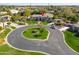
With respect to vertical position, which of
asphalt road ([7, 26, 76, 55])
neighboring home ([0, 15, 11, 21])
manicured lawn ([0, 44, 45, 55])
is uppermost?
neighboring home ([0, 15, 11, 21])

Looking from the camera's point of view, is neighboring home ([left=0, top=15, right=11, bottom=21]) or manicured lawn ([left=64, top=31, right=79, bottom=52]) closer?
manicured lawn ([left=64, top=31, right=79, bottom=52])

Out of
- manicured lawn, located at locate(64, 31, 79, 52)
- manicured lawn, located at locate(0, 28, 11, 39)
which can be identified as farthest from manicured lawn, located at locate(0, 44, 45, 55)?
manicured lawn, located at locate(64, 31, 79, 52)

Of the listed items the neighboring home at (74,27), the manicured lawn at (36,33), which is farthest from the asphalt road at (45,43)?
the neighboring home at (74,27)

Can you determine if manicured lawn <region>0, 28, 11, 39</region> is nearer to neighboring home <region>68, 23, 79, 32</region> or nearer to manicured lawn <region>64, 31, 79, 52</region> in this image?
manicured lawn <region>64, 31, 79, 52</region>

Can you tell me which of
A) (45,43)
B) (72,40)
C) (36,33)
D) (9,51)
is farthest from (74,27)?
(9,51)

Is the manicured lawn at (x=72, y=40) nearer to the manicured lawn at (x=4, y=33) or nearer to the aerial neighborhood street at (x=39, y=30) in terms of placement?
the aerial neighborhood street at (x=39, y=30)

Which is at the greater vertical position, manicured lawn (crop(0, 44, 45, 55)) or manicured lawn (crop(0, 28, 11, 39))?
manicured lawn (crop(0, 28, 11, 39))

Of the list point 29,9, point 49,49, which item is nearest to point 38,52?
point 49,49
